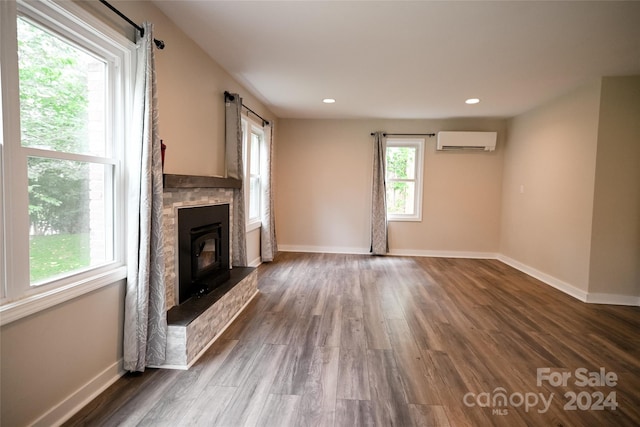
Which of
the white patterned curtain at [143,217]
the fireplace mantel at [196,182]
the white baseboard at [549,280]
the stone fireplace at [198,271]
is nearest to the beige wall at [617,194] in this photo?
the white baseboard at [549,280]

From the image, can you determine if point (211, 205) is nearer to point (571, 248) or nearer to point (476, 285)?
point (476, 285)

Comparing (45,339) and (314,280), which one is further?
(314,280)

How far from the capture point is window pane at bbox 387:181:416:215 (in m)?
5.99

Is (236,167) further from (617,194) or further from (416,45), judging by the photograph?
(617,194)

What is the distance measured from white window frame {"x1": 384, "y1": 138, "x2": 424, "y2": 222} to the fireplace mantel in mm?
3391

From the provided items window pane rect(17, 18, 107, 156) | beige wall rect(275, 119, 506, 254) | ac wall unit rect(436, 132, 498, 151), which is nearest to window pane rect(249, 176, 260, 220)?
beige wall rect(275, 119, 506, 254)

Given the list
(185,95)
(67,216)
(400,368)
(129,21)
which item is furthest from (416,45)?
(67,216)

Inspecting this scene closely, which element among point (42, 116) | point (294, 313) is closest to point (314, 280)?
point (294, 313)

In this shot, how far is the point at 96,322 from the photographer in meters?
1.77

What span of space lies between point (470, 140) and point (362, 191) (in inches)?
82.3

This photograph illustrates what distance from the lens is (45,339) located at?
4.86 feet

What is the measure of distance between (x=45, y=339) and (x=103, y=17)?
172 cm

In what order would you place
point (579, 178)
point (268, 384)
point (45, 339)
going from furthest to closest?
point (579, 178) < point (268, 384) < point (45, 339)

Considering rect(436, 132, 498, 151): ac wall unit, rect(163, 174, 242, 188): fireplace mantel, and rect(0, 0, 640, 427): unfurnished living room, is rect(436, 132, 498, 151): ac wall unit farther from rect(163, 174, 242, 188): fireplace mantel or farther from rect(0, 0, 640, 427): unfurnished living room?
rect(163, 174, 242, 188): fireplace mantel
